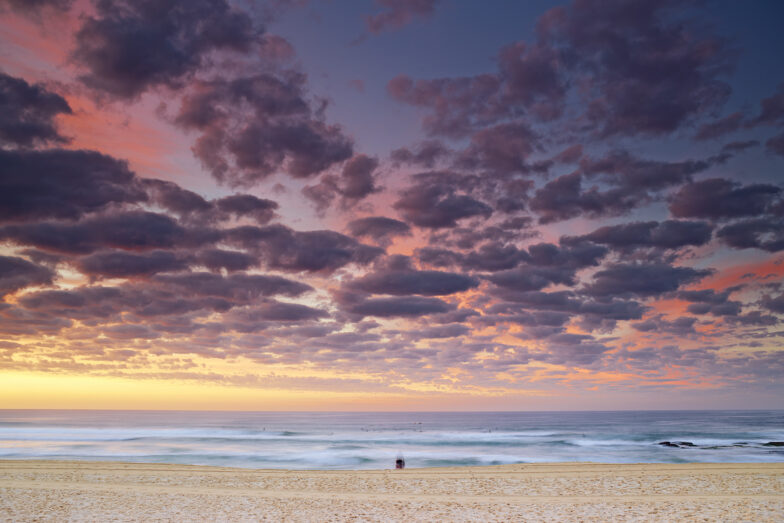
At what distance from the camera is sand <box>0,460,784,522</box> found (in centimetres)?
1777

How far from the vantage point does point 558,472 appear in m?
29.4

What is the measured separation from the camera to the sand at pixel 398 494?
1777 centimetres

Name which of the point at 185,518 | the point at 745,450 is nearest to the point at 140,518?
the point at 185,518

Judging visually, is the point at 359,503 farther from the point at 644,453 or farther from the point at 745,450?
the point at 745,450

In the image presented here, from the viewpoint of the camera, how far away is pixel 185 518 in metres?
17.8

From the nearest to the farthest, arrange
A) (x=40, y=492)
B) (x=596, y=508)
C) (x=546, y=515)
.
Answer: (x=546, y=515) → (x=596, y=508) → (x=40, y=492)

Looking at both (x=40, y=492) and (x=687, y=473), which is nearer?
(x=40, y=492)

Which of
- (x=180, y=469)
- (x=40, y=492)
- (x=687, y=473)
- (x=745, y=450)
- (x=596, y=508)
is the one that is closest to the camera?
(x=596, y=508)

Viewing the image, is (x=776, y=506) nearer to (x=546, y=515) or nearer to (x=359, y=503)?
(x=546, y=515)

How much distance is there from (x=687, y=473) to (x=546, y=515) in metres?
15.2

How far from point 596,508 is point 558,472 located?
1157 centimetres

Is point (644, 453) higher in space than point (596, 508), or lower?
lower

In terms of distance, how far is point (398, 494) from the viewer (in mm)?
22453

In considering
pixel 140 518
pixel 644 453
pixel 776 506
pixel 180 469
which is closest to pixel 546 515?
pixel 776 506
